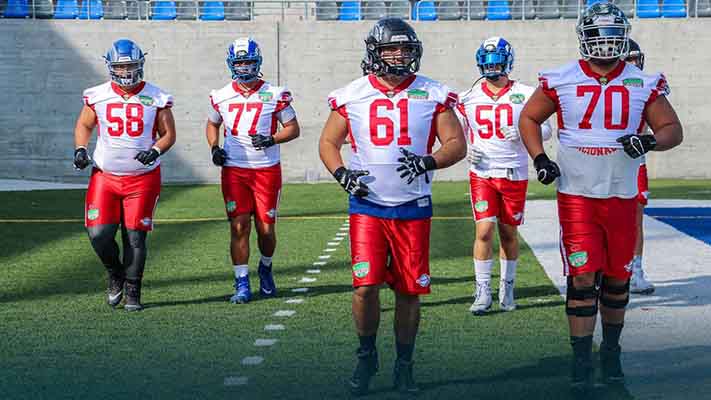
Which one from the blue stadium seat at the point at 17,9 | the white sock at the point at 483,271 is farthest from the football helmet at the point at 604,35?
the blue stadium seat at the point at 17,9

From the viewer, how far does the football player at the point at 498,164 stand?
8.27 m

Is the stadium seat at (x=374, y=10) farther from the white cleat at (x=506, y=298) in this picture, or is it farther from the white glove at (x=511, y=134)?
the white cleat at (x=506, y=298)

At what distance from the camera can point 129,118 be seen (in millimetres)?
8461

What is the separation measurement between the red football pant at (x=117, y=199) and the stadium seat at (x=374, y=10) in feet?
69.3

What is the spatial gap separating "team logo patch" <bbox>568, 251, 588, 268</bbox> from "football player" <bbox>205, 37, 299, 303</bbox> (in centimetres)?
354

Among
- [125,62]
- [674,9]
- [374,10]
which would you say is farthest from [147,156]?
[674,9]

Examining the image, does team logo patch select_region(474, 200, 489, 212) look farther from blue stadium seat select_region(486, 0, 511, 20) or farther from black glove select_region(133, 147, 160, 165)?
blue stadium seat select_region(486, 0, 511, 20)

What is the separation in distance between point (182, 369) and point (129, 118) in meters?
2.85

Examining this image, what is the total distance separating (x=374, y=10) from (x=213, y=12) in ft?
13.6

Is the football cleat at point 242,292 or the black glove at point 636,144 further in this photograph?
the football cleat at point 242,292

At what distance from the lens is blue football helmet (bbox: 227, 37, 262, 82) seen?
8.77 meters

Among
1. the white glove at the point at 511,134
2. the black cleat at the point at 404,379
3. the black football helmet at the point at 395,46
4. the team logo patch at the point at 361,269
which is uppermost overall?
the black football helmet at the point at 395,46

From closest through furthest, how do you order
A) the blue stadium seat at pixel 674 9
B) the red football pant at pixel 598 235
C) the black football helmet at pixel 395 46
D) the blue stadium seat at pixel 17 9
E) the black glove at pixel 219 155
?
the black football helmet at pixel 395 46 < the red football pant at pixel 598 235 < the black glove at pixel 219 155 < the blue stadium seat at pixel 17 9 < the blue stadium seat at pixel 674 9

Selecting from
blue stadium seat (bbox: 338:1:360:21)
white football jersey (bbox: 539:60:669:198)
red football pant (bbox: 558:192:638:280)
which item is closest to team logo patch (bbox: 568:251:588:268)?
red football pant (bbox: 558:192:638:280)
